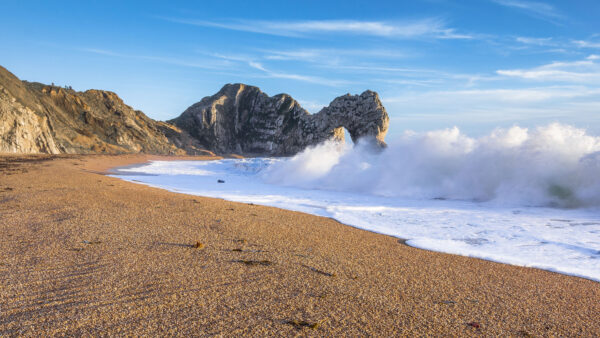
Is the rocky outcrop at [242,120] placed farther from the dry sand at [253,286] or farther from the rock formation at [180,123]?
the dry sand at [253,286]

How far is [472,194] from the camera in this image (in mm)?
9961

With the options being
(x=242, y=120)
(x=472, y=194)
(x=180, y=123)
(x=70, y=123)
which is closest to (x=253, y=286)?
(x=472, y=194)

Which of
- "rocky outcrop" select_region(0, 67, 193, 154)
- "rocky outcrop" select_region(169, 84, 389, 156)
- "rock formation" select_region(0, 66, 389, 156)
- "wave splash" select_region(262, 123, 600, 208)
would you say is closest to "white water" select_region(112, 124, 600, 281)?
"wave splash" select_region(262, 123, 600, 208)

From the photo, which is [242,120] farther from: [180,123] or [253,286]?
[253,286]

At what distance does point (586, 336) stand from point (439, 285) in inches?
38.4

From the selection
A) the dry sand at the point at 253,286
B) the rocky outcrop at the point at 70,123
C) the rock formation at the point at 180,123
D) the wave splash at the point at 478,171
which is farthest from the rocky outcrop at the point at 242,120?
the dry sand at the point at 253,286

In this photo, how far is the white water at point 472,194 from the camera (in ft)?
15.6

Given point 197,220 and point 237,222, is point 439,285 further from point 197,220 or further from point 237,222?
point 197,220

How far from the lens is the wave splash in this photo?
346 inches

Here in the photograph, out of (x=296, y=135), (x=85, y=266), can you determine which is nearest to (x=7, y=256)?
(x=85, y=266)

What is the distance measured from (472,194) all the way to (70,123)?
47588mm

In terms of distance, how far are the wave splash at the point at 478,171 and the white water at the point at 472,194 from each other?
3 centimetres

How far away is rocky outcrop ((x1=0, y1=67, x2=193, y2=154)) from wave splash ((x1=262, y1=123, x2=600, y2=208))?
28566mm

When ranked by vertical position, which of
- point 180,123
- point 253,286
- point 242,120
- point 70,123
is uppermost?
point 242,120
